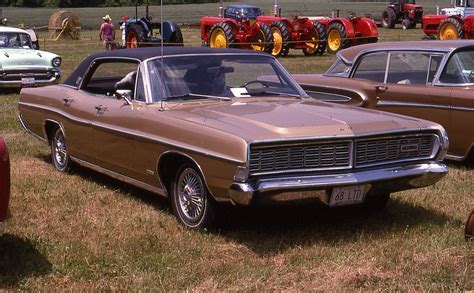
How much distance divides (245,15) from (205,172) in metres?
24.6

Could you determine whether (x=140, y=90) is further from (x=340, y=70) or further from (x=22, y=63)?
(x=22, y=63)

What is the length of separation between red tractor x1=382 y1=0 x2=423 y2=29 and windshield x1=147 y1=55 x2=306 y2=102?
31.0 metres

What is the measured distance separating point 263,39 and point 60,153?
1667cm

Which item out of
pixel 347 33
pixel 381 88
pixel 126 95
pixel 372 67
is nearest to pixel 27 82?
pixel 372 67

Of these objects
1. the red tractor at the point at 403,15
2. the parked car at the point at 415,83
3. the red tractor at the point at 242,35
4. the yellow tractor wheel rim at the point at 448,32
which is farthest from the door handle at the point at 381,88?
the red tractor at the point at 403,15

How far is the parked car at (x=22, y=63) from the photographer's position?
15.5 metres

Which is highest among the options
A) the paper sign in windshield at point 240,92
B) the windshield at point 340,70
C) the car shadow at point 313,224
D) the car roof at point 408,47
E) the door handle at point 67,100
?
the car roof at point 408,47

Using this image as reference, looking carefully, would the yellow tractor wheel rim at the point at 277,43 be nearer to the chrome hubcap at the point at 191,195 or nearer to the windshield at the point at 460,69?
the windshield at the point at 460,69

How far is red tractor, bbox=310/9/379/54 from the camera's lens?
81.0 ft

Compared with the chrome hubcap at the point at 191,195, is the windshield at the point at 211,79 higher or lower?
higher

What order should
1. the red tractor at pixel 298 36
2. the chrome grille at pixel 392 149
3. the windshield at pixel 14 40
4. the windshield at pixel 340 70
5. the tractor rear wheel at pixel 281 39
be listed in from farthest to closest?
the red tractor at pixel 298 36, the tractor rear wheel at pixel 281 39, the windshield at pixel 14 40, the windshield at pixel 340 70, the chrome grille at pixel 392 149

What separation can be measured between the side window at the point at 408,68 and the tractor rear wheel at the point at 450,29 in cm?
1862

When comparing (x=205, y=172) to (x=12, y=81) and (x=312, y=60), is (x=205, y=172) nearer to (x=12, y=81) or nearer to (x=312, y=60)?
(x=12, y=81)

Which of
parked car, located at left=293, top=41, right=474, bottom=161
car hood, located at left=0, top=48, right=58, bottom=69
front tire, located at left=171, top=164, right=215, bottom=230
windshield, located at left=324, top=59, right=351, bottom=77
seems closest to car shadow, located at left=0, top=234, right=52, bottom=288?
front tire, located at left=171, top=164, right=215, bottom=230
